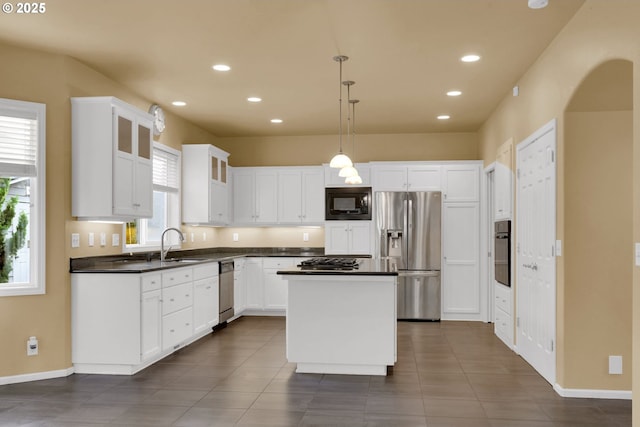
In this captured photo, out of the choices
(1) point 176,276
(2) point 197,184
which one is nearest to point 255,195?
(2) point 197,184

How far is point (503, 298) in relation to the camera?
6078 mm

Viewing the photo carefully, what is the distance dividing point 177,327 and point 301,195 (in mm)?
3315

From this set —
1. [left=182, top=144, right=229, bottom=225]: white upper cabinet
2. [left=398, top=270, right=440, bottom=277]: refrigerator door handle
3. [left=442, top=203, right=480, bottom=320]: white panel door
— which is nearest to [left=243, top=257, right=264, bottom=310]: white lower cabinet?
[left=182, top=144, right=229, bottom=225]: white upper cabinet

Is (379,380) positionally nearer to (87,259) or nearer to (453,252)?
(87,259)

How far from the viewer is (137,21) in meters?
3.92

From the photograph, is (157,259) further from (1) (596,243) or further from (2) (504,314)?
(1) (596,243)

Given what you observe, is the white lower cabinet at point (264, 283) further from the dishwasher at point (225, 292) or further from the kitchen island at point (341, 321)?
the kitchen island at point (341, 321)

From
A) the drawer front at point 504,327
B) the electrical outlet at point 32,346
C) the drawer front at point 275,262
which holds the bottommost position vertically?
the drawer front at point 504,327

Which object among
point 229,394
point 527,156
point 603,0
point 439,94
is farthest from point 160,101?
point 603,0

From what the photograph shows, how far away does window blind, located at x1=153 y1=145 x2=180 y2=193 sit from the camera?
6.55 metres

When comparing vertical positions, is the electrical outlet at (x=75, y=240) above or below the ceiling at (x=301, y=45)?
below

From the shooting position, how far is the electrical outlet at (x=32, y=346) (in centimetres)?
441

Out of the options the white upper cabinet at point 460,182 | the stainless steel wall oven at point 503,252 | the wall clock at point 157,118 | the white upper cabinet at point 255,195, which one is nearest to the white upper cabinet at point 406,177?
the white upper cabinet at point 460,182

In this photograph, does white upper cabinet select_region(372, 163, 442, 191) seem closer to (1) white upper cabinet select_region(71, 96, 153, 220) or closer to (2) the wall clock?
(2) the wall clock
